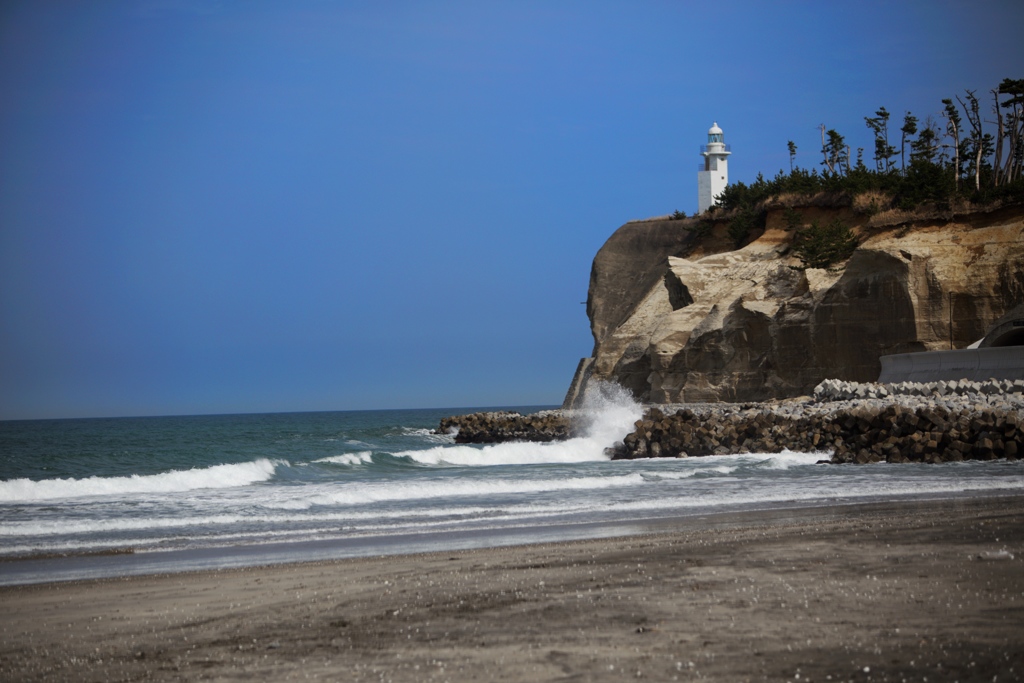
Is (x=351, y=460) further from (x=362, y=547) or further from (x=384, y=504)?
(x=362, y=547)

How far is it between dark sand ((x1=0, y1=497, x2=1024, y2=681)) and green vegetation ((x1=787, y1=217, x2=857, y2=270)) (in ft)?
110

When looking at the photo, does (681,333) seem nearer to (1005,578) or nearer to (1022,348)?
(1022,348)

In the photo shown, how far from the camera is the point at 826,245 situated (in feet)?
139

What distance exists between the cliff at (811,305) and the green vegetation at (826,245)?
2.68 feet

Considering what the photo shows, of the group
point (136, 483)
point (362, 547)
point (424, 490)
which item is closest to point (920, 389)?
point (424, 490)

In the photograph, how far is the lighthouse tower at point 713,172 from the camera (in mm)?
83812

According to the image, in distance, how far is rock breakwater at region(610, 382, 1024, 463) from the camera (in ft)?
70.3

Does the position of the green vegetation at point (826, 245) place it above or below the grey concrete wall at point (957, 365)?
above

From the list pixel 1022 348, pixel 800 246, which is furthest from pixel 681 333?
pixel 1022 348

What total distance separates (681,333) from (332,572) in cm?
3810

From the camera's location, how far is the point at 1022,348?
27.0 metres

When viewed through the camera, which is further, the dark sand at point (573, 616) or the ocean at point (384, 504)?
the ocean at point (384, 504)

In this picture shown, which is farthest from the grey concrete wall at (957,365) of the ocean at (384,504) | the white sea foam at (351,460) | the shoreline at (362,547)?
the white sea foam at (351,460)

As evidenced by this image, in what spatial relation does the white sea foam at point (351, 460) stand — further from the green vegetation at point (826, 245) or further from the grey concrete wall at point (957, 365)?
the green vegetation at point (826, 245)
